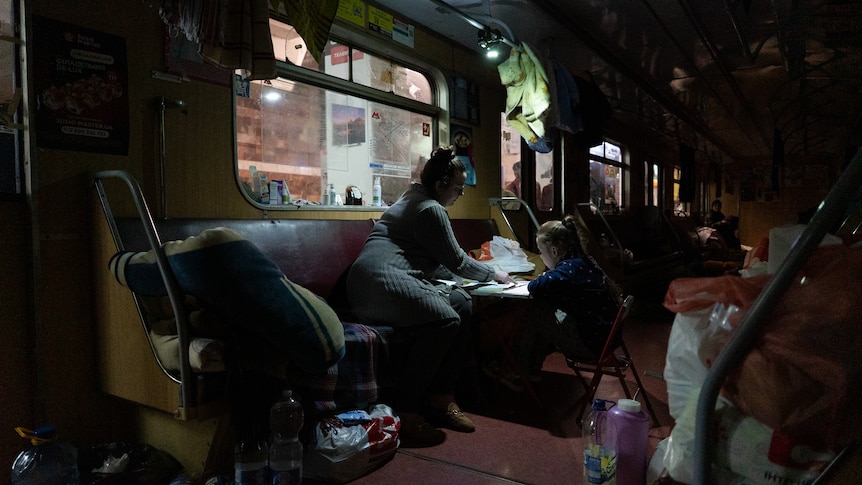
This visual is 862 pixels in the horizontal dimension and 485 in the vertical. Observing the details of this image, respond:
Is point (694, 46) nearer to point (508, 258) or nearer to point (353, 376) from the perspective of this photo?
point (508, 258)

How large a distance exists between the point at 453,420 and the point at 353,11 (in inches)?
113

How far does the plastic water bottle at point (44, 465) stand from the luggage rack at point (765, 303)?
Answer: 2.18m

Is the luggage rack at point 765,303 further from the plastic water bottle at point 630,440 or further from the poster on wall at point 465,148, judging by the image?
the poster on wall at point 465,148

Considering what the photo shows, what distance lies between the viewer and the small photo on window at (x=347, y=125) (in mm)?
4242

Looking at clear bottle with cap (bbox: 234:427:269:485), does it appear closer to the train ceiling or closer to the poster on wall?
the train ceiling

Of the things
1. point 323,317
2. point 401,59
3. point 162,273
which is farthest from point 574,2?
point 162,273

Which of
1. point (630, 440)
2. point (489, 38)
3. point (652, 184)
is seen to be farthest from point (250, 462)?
point (652, 184)

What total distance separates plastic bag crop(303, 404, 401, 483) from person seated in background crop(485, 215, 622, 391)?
111cm

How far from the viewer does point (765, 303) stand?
44.6 inches

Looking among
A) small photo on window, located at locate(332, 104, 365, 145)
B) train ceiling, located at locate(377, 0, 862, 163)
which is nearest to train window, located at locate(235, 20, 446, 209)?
small photo on window, located at locate(332, 104, 365, 145)

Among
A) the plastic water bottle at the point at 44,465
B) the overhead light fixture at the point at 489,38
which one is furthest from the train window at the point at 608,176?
the plastic water bottle at the point at 44,465

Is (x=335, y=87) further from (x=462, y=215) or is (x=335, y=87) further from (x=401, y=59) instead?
(x=462, y=215)

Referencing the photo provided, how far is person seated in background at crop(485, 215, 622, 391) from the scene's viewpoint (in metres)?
2.88

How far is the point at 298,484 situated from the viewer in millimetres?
2125
